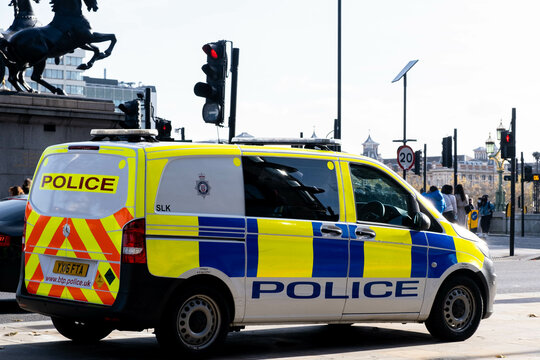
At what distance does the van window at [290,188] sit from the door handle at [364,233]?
0.23 meters

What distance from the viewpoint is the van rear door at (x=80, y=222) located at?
24.2ft

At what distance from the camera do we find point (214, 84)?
12219 mm

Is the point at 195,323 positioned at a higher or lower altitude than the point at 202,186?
lower

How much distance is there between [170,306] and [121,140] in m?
1.49

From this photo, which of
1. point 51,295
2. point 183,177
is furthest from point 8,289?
point 183,177

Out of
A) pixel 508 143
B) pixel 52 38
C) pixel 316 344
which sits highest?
pixel 52 38

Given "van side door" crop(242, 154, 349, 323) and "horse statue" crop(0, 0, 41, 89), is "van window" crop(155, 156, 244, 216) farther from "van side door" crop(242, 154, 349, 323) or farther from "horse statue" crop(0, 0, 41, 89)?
"horse statue" crop(0, 0, 41, 89)

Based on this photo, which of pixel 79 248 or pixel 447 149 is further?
pixel 447 149

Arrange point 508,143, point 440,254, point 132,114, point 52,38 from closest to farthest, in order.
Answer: point 440,254 → point 132,114 → point 508,143 → point 52,38

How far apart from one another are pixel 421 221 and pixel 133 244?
9.53 ft

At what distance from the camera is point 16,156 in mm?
25141

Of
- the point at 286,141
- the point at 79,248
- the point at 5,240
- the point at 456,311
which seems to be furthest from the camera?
the point at 5,240

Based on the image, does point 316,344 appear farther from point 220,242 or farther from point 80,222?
point 80,222

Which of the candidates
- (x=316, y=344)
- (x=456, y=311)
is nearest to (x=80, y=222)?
(x=316, y=344)
